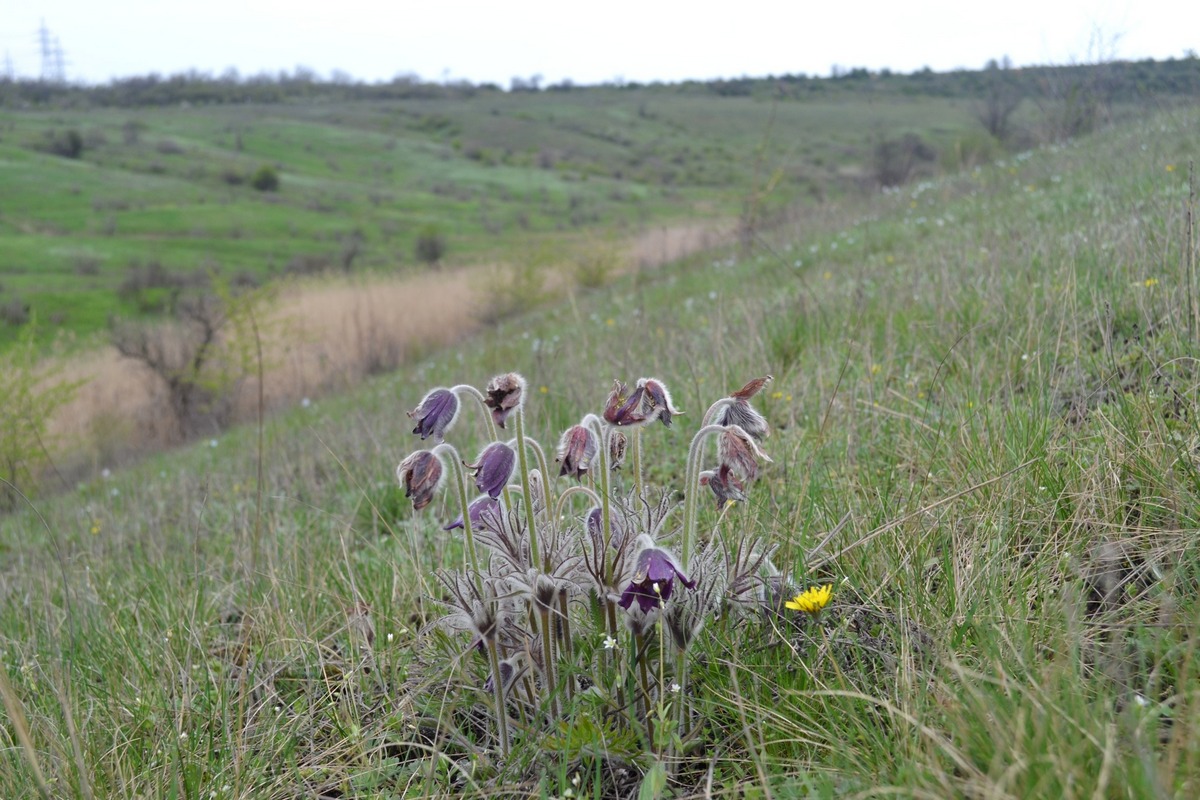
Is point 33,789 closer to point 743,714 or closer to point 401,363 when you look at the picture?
point 743,714

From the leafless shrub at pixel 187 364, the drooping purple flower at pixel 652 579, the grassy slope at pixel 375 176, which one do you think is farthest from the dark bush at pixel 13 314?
the drooping purple flower at pixel 652 579

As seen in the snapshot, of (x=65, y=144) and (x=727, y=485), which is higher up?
(x=65, y=144)

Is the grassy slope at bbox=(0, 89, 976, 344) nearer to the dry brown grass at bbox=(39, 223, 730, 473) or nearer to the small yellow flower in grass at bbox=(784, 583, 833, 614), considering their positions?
the dry brown grass at bbox=(39, 223, 730, 473)

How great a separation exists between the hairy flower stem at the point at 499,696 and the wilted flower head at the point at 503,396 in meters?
0.46

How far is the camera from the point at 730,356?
13.0 ft

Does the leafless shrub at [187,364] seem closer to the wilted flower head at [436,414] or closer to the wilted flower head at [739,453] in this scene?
the wilted flower head at [436,414]

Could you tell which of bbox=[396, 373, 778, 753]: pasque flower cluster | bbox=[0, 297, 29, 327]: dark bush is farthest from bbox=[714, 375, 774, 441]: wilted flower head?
bbox=[0, 297, 29, 327]: dark bush

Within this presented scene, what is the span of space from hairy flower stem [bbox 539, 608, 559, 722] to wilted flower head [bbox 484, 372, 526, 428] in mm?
403

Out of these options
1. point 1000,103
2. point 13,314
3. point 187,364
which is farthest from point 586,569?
point 1000,103

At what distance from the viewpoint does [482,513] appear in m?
1.79

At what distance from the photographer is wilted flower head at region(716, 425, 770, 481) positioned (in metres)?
1.55

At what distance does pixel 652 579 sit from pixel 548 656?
36 centimetres

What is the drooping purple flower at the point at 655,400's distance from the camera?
1.54m

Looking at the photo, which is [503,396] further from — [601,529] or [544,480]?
[601,529]
